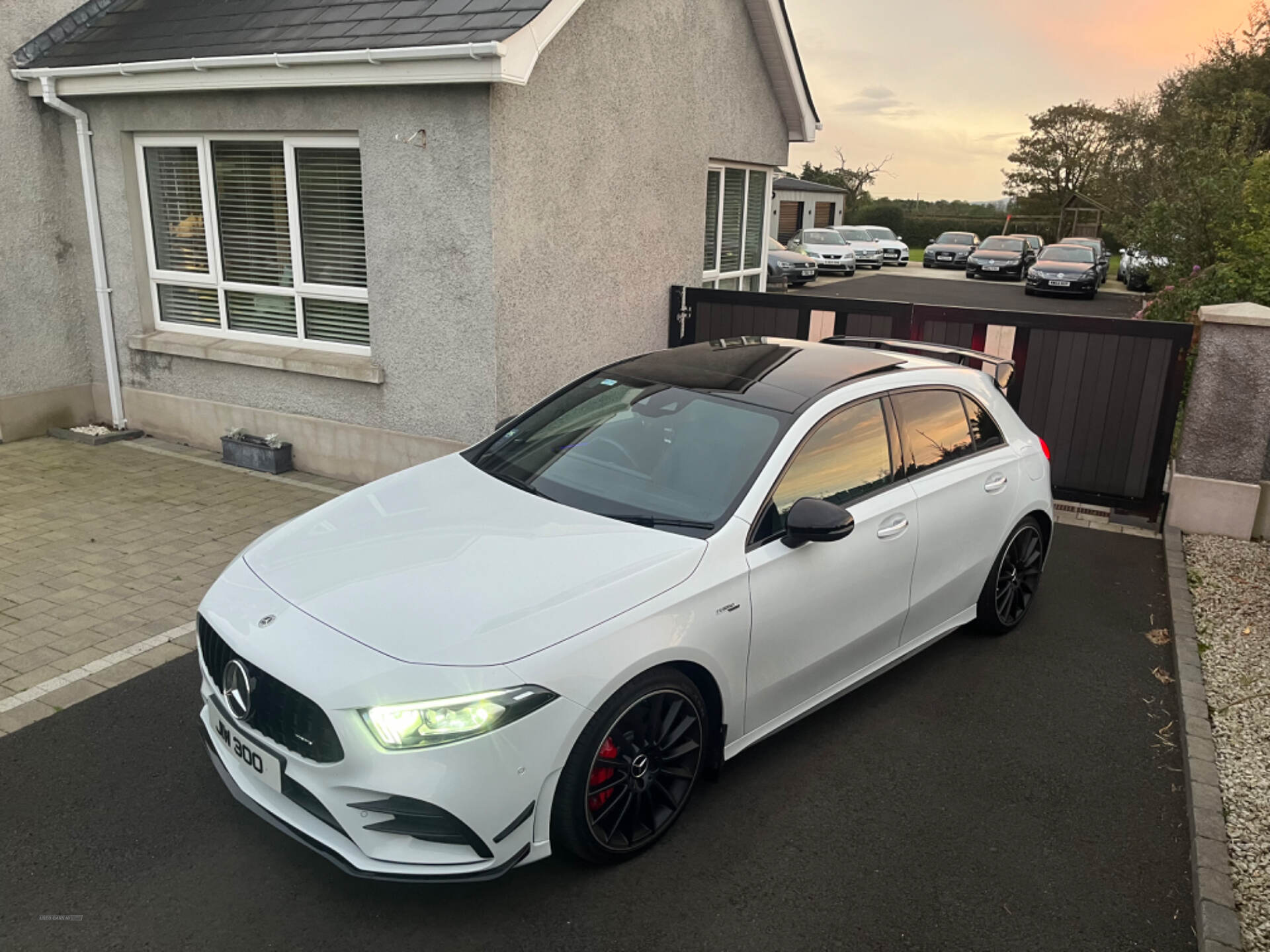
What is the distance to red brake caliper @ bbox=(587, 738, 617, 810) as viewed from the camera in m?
3.18

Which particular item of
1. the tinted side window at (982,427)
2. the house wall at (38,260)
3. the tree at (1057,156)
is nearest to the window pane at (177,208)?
the house wall at (38,260)

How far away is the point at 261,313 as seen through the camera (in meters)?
8.39

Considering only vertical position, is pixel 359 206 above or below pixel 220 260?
above

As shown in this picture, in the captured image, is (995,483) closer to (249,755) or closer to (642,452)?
(642,452)

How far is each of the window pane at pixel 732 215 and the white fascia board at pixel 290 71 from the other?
4486 mm

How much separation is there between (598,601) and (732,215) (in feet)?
27.1

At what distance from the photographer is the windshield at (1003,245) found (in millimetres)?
36375

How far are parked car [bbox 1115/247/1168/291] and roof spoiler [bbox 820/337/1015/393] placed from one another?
483 inches

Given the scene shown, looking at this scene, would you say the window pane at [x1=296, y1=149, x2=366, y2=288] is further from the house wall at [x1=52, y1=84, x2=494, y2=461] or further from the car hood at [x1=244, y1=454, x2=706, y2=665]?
the car hood at [x1=244, y1=454, x2=706, y2=665]

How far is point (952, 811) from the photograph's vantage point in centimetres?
381

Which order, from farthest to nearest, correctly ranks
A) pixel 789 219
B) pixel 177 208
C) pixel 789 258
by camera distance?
pixel 789 219 < pixel 789 258 < pixel 177 208

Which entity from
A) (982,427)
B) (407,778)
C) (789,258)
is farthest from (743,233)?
(789,258)

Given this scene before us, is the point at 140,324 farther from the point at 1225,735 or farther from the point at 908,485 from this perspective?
the point at 1225,735

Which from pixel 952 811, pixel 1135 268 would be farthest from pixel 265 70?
pixel 1135 268
